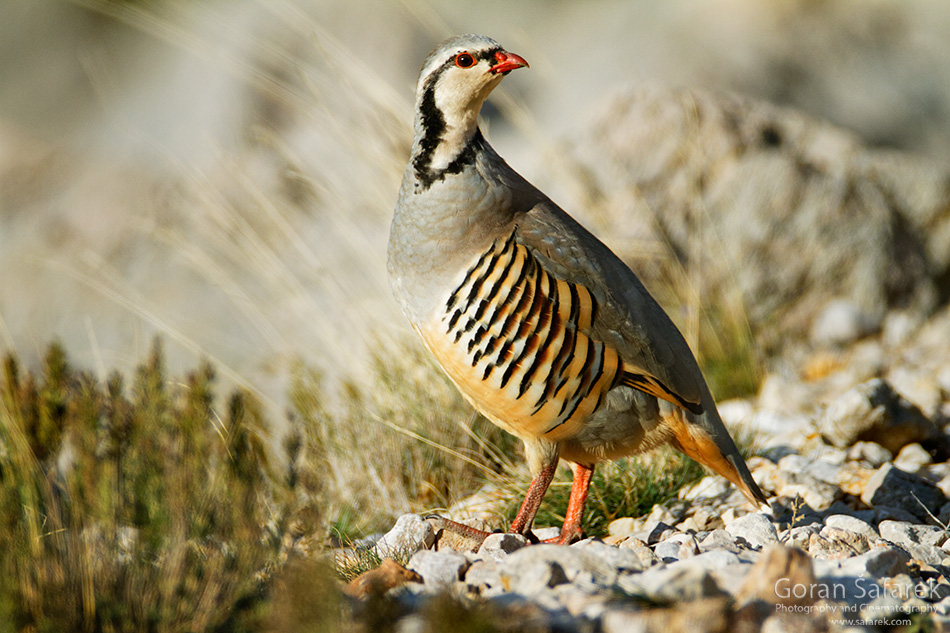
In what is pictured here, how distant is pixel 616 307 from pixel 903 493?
5.24 feet

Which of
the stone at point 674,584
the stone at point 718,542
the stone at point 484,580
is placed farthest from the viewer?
the stone at point 718,542

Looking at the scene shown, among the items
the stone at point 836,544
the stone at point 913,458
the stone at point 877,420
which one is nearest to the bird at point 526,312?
the stone at point 836,544

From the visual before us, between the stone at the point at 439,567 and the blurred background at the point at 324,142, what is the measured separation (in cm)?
236

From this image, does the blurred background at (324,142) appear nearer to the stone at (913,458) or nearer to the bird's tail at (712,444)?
the stone at (913,458)

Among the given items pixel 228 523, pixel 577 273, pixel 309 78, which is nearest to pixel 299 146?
pixel 309 78

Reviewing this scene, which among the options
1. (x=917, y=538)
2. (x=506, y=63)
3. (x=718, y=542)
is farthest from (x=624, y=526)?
(x=506, y=63)

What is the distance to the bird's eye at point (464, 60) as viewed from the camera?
3557 millimetres

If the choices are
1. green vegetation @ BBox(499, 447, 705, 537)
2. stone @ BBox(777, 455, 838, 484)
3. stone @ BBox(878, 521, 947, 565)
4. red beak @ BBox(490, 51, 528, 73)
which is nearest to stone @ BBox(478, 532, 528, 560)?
green vegetation @ BBox(499, 447, 705, 537)

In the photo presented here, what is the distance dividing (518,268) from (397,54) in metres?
6.37

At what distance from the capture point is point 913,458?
4.45 m

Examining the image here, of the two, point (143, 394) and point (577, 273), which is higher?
point (577, 273)

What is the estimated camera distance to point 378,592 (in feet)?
6.59

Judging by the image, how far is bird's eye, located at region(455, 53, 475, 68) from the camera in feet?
11.7

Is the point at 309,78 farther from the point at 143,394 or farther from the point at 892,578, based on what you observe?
the point at 892,578
